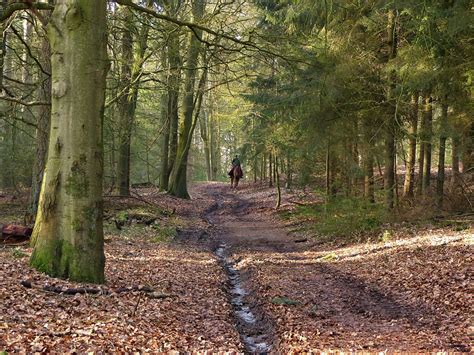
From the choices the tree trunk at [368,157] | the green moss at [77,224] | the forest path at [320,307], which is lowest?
the forest path at [320,307]

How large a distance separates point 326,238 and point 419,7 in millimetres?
7454

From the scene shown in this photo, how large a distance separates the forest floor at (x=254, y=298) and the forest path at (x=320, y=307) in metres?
0.02

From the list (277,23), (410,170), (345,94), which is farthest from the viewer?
(277,23)

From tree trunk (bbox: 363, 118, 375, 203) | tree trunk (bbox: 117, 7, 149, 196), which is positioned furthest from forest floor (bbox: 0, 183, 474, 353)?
tree trunk (bbox: 117, 7, 149, 196)

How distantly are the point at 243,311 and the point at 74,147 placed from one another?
3.69 metres

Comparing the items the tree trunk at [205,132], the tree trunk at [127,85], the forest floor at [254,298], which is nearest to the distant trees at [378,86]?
the forest floor at [254,298]

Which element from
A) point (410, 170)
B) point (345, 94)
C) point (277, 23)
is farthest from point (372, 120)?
point (277, 23)

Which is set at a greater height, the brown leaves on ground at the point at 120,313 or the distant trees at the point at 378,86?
the distant trees at the point at 378,86

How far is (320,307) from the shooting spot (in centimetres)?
757

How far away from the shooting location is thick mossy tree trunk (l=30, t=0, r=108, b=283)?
7.02 metres

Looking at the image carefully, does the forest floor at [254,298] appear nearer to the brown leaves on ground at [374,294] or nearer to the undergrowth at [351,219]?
the brown leaves on ground at [374,294]

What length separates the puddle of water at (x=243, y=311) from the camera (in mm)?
6046

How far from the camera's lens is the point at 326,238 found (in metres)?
15.1

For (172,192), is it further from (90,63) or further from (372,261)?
(90,63)
